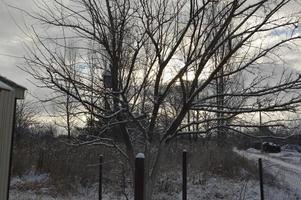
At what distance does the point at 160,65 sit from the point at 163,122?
108 centimetres

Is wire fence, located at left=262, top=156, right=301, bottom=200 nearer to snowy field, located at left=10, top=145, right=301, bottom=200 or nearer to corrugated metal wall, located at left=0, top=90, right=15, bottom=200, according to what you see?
snowy field, located at left=10, top=145, right=301, bottom=200

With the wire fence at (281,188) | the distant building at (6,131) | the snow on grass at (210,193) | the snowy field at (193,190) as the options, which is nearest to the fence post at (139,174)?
the distant building at (6,131)

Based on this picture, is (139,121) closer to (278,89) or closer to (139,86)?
(139,86)

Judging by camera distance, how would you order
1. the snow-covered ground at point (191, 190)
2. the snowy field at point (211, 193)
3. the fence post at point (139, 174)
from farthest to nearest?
the snow-covered ground at point (191, 190), the snowy field at point (211, 193), the fence post at point (139, 174)

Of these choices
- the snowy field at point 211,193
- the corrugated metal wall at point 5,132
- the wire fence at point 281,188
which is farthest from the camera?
the wire fence at point 281,188

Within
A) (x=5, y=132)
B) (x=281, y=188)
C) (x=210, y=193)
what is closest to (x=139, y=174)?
(x=5, y=132)

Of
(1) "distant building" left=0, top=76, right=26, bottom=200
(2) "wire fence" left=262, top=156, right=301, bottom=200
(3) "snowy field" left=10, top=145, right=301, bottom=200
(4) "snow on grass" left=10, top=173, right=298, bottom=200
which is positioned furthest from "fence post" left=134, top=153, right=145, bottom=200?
(2) "wire fence" left=262, top=156, right=301, bottom=200

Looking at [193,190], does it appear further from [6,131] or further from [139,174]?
[139,174]

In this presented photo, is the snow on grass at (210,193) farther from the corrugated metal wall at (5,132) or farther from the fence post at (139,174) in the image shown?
the fence post at (139,174)

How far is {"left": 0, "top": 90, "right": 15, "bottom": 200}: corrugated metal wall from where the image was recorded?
920 centimetres

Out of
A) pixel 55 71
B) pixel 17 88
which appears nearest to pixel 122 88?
pixel 55 71

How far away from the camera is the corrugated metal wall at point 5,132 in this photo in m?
9.20

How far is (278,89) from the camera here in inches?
182

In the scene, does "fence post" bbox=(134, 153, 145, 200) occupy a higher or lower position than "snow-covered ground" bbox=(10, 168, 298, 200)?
higher
